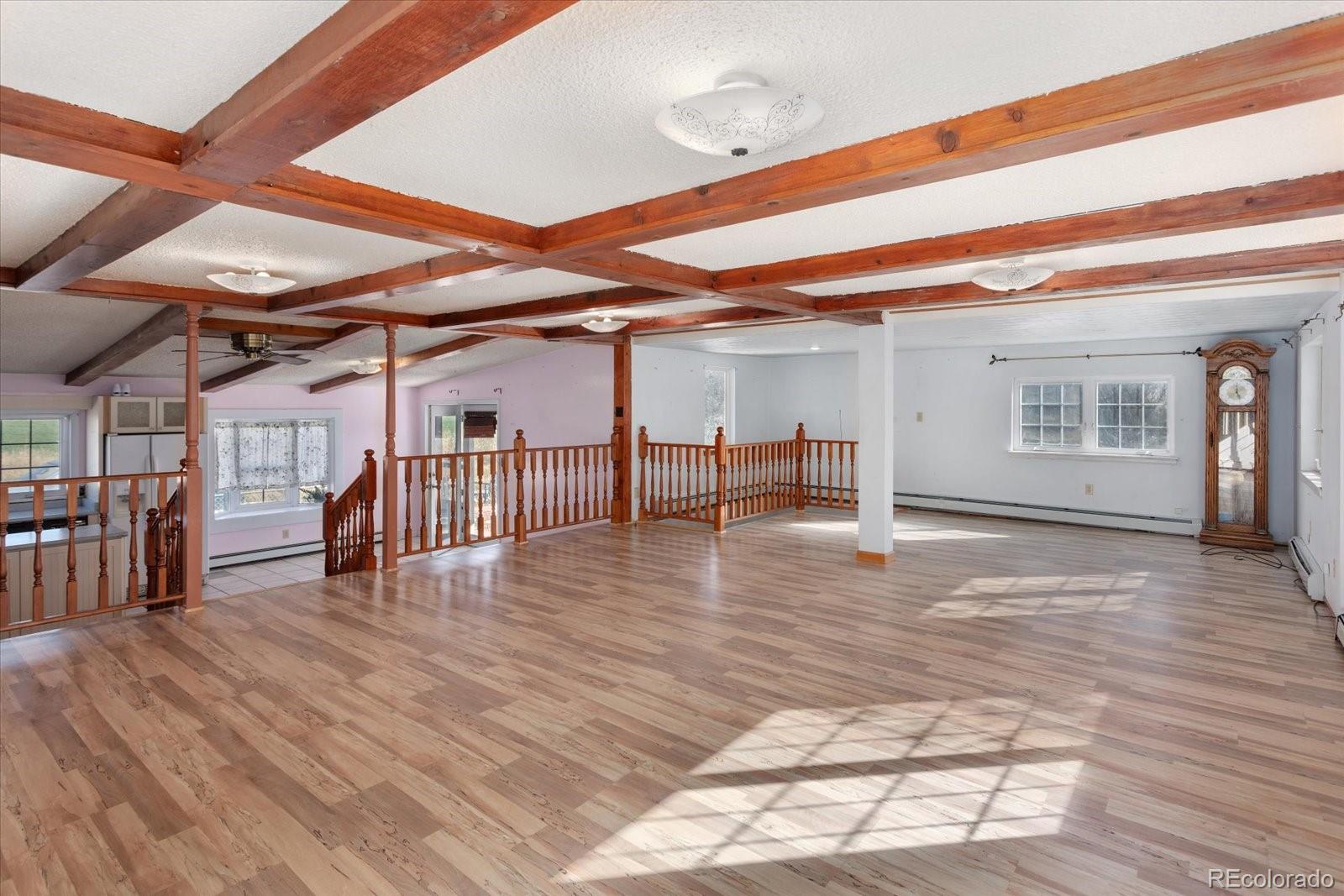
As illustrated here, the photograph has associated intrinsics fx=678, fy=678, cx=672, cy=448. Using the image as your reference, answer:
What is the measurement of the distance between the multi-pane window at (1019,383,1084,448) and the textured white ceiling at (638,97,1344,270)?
5.41 meters

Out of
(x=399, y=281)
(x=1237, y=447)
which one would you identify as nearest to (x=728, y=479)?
(x=399, y=281)

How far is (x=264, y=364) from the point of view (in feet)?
23.7

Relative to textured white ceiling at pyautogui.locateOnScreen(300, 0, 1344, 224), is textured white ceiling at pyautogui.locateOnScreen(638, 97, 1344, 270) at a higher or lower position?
higher

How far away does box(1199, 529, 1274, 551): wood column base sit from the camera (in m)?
6.20

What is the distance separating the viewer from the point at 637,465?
7.86 meters

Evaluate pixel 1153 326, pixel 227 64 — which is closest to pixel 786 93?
pixel 227 64

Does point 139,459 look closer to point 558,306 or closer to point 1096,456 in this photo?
point 558,306

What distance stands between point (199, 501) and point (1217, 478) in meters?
8.50

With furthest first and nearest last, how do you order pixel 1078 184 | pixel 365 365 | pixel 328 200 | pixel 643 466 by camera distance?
pixel 643 466
pixel 365 365
pixel 1078 184
pixel 328 200

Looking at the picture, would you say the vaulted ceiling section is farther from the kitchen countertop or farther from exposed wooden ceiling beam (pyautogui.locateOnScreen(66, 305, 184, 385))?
the kitchen countertop

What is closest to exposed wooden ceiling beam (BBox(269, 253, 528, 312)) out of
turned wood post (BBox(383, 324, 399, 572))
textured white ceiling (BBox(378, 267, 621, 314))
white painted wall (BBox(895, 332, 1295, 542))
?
textured white ceiling (BBox(378, 267, 621, 314))

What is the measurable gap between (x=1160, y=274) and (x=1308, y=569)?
109 inches

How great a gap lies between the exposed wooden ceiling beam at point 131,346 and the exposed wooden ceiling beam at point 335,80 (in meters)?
3.39

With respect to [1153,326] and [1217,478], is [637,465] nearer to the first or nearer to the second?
[1153,326]
